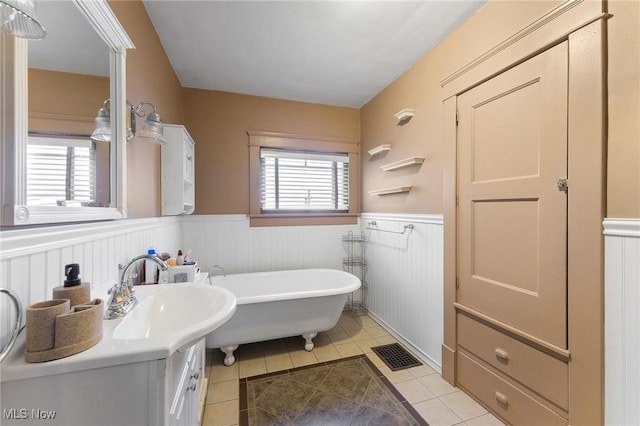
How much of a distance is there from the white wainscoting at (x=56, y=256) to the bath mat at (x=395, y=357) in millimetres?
2030

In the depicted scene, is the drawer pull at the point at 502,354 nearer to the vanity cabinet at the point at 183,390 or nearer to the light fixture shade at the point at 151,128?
the vanity cabinet at the point at 183,390

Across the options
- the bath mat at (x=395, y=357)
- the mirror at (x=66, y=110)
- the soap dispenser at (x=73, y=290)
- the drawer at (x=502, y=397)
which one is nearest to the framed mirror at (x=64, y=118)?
the mirror at (x=66, y=110)

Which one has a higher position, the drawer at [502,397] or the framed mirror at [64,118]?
the framed mirror at [64,118]

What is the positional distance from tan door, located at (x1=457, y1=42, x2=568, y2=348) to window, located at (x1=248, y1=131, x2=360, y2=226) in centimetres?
163

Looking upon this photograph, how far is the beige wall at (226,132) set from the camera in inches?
111

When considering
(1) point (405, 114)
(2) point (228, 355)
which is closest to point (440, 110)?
(1) point (405, 114)

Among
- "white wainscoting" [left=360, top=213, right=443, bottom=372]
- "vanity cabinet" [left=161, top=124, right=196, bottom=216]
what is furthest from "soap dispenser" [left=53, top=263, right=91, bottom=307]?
"white wainscoting" [left=360, top=213, right=443, bottom=372]

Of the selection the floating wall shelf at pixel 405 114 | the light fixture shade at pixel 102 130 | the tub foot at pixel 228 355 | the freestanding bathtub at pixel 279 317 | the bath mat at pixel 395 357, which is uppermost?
the floating wall shelf at pixel 405 114

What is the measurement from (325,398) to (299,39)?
2598 mm

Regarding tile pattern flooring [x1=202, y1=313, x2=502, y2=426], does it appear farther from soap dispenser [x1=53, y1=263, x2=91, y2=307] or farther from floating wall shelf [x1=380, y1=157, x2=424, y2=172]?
floating wall shelf [x1=380, y1=157, x2=424, y2=172]

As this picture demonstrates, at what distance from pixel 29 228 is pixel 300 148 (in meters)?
2.59

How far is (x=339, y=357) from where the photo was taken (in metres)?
2.23

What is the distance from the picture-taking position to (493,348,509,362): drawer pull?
1.52 m

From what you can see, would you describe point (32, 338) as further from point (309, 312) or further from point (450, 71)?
point (450, 71)
